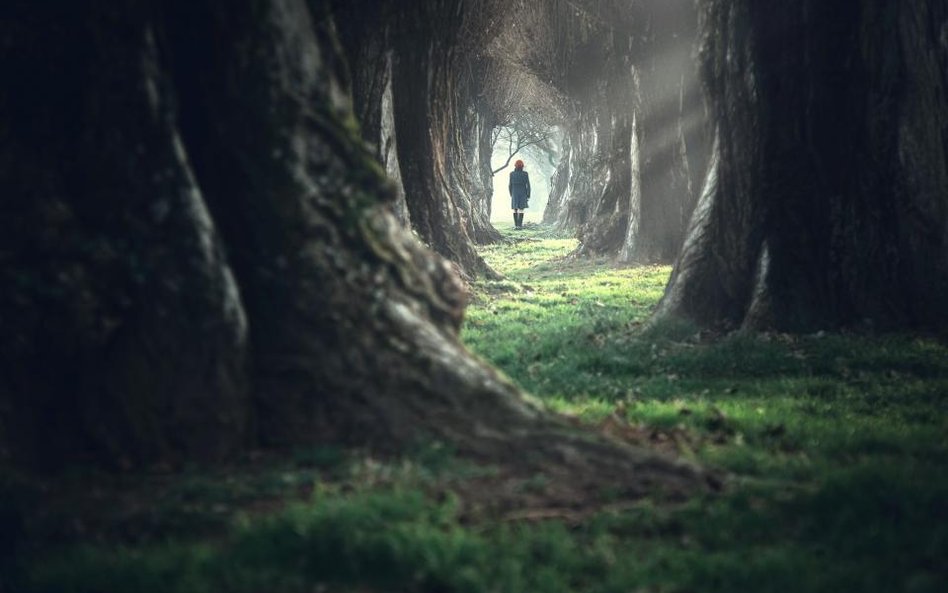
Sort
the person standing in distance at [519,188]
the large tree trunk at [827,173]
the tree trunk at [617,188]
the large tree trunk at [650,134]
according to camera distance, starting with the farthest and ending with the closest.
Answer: the person standing in distance at [519,188] → the tree trunk at [617,188] → the large tree trunk at [650,134] → the large tree trunk at [827,173]

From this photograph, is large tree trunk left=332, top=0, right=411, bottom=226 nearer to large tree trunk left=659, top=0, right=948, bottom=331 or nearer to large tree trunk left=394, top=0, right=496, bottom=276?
large tree trunk left=394, top=0, right=496, bottom=276

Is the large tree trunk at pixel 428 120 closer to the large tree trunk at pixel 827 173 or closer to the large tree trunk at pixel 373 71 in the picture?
the large tree trunk at pixel 373 71

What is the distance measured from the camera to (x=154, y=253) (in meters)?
4.98

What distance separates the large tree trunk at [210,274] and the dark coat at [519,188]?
3196 cm

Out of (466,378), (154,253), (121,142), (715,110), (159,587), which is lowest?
(159,587)

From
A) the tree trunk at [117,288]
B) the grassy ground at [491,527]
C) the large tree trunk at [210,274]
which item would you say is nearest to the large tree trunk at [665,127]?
the grassy ground at [491,527]

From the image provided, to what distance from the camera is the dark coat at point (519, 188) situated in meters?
37.9

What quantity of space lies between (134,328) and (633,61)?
53.2ft

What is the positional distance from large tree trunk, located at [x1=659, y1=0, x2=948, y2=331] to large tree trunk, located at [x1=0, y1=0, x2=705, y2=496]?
5425 mm

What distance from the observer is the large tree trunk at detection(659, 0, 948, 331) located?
32.8ft

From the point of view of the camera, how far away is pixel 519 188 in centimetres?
3825

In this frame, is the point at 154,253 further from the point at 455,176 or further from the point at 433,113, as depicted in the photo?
the point at 455,176

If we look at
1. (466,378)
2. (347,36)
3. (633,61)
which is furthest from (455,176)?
(466,378)

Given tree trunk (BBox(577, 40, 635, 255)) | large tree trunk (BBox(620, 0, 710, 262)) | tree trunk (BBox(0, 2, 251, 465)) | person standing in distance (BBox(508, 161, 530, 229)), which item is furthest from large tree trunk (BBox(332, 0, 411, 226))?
person standing in distance (BBox(508, 161, 530, 229))
